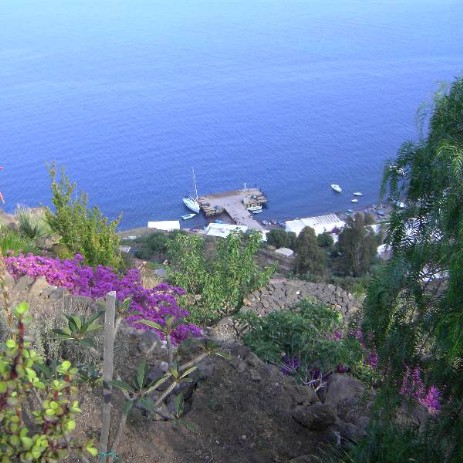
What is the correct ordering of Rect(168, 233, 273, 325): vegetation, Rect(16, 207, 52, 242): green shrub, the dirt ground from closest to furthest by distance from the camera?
1. the dirt ground
2. Rect(168, 233, 273, 325): vegetation
3. Rect(16, 207, 52, 242): green shrub

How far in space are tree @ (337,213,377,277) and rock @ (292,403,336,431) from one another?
786 inches

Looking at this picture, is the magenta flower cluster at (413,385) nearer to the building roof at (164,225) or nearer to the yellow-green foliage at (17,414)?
the yellow-green foliage at (17,414)

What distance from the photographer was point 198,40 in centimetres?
8250

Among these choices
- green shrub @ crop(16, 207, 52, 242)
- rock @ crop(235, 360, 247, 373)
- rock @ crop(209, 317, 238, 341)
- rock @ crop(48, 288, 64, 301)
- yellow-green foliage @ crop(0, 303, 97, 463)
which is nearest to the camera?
yellow-green foliage @ crop(0, 303, 97, 463)

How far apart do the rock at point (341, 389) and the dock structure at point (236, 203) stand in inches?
1429

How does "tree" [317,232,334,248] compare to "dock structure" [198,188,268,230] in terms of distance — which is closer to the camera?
"tree" [317,232,334,248]

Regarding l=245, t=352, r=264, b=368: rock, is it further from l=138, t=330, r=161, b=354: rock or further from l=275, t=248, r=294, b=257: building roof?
l=275, t=248, r=294, b=257: building roof

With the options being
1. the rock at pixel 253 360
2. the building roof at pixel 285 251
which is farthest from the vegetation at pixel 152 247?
the rock at pixel 253 360

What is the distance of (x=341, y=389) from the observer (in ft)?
16.1

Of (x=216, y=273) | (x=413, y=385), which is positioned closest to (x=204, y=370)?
(x=413, y=385)

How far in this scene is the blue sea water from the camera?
46.0 metres

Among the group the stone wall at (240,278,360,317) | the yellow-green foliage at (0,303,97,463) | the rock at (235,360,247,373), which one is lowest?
the stone wall at (240,278,360,317)

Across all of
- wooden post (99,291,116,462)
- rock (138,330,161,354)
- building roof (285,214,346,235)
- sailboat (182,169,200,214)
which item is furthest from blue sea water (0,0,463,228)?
wooden post (99,291,116,462)

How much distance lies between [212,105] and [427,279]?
57.5 metres
